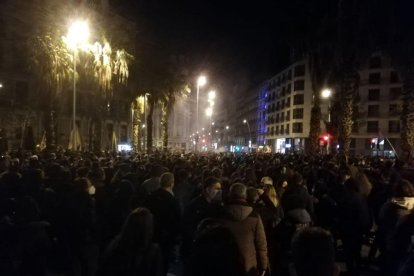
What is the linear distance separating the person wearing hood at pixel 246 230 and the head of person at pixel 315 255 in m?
1.99

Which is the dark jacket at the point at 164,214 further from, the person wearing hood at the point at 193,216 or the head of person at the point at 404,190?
the head of person at the point at 404,190

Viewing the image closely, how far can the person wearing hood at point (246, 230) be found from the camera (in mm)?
5410

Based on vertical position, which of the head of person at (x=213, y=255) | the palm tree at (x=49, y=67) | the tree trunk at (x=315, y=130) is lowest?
the head of person at (x=213, y=255)

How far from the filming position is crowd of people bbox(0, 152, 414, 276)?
390 centimetres

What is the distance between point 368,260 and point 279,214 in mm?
2967

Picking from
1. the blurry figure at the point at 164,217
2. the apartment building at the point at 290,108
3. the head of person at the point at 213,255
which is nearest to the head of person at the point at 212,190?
the blurry figure at the point at 164,217

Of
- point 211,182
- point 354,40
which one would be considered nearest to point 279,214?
point 211,182

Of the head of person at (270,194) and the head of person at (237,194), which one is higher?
the head of person at (237,194)

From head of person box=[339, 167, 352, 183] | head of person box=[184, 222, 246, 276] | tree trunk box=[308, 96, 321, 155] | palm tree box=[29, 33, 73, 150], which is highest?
palm tree box=[29, 33, 73, 150]

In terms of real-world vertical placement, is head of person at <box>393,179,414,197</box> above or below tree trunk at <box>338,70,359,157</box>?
below

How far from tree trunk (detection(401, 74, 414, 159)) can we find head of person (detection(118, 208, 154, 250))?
26.8 m

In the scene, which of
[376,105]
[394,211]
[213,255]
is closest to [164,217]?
[394,211]

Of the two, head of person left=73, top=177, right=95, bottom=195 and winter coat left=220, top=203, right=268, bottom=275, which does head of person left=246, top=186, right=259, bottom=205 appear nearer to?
winter coat left=220, top=203, right=268, bottom=275

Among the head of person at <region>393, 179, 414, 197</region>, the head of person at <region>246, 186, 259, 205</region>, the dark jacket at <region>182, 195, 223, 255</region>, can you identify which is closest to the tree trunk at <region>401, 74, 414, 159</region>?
the head of person at <region>393, 179, 414, 197</region>
